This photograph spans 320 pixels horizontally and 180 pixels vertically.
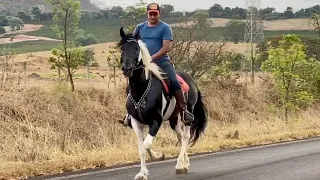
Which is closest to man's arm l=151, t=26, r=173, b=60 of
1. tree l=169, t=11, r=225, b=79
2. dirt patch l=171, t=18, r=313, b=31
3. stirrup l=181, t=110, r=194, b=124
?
stirrup l=181, t=110, r=194, b=124

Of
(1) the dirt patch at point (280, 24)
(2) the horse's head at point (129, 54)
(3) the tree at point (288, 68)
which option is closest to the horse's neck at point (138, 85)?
(2) the horse's head at point (129, 54)

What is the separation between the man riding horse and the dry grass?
1.95 m

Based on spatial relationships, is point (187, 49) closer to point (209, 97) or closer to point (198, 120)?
point (209, 97)

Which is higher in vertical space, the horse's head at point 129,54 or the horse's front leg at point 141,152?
the horse's head at point 129,54

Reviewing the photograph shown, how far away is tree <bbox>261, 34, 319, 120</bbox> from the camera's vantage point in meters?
20.3

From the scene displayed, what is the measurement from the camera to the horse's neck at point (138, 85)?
834 cm

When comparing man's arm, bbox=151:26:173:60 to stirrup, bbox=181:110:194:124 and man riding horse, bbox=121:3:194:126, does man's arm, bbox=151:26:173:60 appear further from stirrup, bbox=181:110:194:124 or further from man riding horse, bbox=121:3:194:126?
stirrup, bbox=181:110:194:124

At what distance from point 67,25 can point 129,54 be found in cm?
1665

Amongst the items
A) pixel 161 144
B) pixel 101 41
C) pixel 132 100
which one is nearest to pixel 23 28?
pixel 101 41

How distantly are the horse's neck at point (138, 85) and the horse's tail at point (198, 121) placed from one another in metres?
2.47

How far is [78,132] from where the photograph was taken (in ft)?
45.1

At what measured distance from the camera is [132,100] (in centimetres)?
847

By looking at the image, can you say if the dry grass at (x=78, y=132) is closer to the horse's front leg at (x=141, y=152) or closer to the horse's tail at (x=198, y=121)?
the horse's tail at (x=198, y=121)

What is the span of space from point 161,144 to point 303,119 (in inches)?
379
